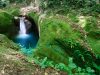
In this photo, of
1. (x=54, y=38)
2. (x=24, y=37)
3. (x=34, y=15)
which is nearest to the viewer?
(x=54, y=38)

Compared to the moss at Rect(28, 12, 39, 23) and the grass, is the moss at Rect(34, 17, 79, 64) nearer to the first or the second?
the grass

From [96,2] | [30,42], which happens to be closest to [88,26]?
[96,2]

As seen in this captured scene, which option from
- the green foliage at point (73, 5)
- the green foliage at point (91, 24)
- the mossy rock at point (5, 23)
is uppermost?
the green foliage at point (73, 5)

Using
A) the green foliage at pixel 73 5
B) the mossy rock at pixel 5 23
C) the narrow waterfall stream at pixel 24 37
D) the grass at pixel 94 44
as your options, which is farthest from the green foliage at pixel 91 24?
the mossy rock at pixel 5 23

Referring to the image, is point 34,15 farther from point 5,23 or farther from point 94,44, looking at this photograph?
point 94,44

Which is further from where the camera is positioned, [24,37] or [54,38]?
[24,37]

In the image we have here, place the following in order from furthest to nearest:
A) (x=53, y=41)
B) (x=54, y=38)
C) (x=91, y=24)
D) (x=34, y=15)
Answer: (x=34, y=15) → (x=91, y=24) → (x=54, y=38) → (x=53, y=41)

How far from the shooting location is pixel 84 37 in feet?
28.7

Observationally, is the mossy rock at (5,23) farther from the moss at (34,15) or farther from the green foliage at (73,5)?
the green foliage at (73,5)

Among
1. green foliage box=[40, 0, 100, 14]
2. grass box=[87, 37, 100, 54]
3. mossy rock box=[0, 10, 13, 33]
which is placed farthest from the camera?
mossy rock box=[0, 10, 13, 33]

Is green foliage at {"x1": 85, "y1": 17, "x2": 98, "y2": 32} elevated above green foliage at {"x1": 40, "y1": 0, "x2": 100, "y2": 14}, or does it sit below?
below

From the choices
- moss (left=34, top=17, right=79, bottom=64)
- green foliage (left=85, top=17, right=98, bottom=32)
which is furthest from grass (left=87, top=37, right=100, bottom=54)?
green foliage (left=85, top=17, right=98, bottom=32)

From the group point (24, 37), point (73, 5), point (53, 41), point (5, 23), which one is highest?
point (73, 5)

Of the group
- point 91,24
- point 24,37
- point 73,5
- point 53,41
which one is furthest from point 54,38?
point 24,37
